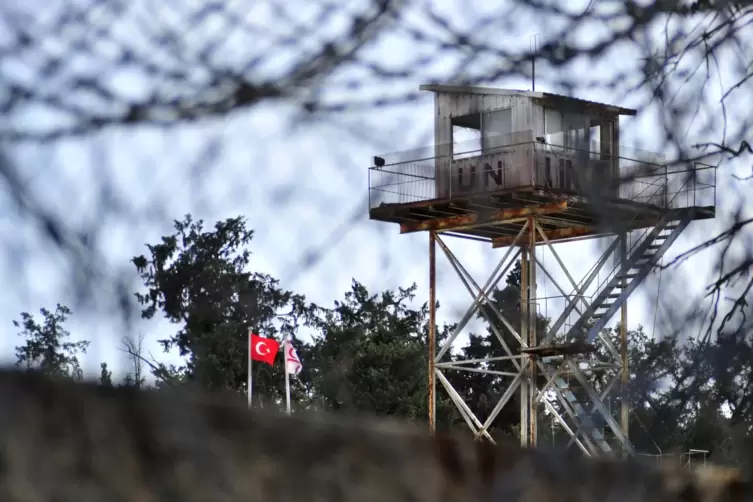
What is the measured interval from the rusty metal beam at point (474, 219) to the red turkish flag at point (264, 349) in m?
0.29

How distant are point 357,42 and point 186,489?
0.89 metres

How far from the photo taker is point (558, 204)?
1.66 meters

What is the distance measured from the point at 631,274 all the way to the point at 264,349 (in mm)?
748

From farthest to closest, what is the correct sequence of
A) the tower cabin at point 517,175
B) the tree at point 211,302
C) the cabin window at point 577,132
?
the cabin window at point 577,132
the tower cabin at point 517,175
the tree at point 211,302

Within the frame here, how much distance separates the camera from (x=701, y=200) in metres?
1.88

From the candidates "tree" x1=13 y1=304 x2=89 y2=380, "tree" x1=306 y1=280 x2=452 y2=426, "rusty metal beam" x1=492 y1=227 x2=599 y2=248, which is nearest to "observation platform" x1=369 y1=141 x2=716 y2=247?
"rusty metal beam" x1=492 y1=227 x2=599 y2=248

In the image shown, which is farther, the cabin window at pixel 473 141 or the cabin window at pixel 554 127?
the cabin window at pixel 554 127

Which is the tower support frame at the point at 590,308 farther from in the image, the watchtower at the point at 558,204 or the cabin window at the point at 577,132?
the cabin window at the point at 577,132

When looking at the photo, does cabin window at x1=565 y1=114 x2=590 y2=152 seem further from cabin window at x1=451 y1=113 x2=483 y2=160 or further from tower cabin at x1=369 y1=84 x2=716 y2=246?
cabin window at x1=451 y1=113 x2=483 y2=160

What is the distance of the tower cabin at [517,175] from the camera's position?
4.70ft

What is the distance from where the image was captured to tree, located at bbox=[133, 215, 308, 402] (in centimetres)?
86

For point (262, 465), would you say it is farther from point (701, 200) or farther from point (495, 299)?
point (701, 200)

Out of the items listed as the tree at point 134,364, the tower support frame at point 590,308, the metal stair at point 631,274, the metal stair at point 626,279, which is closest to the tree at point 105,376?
the tree at point 134,364

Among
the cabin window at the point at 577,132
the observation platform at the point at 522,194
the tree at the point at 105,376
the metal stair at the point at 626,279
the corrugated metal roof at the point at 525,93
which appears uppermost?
the corrugated metal roof at the point at 525,93
